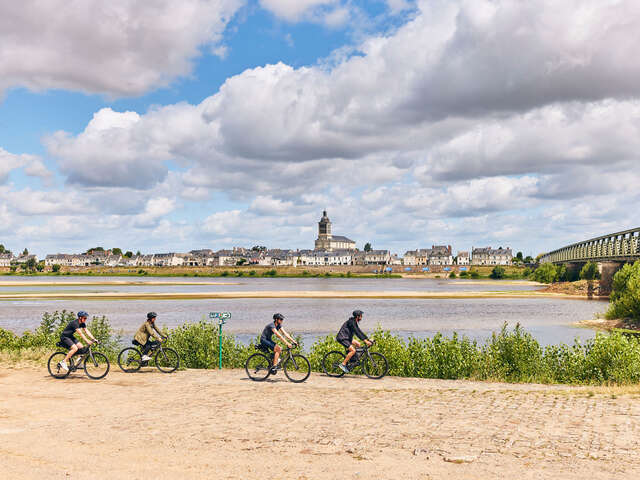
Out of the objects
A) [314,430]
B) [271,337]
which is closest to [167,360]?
[271,337]

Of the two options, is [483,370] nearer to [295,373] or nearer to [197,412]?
[295,373]

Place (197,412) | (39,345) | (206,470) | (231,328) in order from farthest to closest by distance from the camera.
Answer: (231,328), (39,345), (197,412), (206,470)

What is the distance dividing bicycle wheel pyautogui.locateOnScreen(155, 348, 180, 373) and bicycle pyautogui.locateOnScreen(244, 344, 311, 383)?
3020mm

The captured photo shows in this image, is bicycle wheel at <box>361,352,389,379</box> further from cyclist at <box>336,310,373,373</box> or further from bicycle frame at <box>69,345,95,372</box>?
bicycle frame at <box>69,345,95,372</box>

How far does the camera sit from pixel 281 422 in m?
13.0

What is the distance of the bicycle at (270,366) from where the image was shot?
18516 millimetres

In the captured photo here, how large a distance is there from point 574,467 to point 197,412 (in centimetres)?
888

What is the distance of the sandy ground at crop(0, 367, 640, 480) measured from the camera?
9.78m

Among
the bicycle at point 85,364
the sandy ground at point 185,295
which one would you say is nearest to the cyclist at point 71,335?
the bicycle at point 85,364

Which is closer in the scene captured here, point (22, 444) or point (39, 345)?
point (22, 444)

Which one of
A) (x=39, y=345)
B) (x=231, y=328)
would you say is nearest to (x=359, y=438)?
(x=39, y=345)

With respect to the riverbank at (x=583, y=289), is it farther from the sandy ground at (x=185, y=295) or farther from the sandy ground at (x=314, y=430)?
the sandy ground at (x=314, y=430)

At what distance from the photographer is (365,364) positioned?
19.5 metres

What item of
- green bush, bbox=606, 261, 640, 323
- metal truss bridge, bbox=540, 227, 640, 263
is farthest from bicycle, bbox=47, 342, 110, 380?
metal truss bridge, bbox=540, 227, 640, 263
